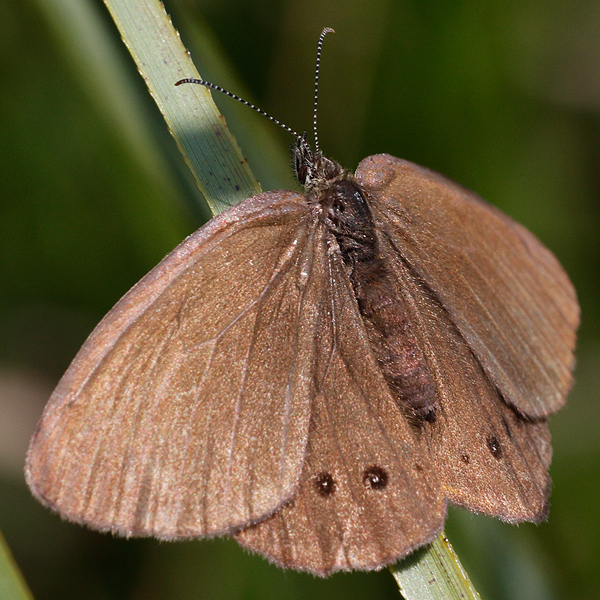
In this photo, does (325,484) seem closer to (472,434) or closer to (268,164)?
(472,434)

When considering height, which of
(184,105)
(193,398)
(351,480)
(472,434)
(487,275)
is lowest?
(472,434)

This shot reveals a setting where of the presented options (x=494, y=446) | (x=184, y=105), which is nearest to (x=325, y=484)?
(x=494, y=446)

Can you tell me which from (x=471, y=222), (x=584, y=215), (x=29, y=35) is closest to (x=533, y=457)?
(x=471, y=222)

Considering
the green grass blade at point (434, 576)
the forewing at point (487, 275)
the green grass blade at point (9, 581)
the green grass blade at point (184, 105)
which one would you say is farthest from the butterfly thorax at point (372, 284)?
the green grass blade at point (9, 581)

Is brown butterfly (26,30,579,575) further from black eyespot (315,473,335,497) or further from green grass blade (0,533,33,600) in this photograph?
green grass blade (0,533,33,600)

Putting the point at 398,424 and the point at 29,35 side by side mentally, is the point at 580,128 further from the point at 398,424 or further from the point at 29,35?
the point at 29,35

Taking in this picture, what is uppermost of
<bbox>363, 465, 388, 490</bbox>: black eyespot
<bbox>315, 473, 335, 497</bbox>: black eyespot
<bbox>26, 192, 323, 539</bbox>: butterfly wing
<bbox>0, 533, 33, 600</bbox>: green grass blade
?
<bbox>26, 192, 323, 539</bbox>: butterfly wing

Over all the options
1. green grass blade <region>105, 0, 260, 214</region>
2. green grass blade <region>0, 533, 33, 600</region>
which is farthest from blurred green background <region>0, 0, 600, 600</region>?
green grass blade <region>0, 533, 33, 600</region>
